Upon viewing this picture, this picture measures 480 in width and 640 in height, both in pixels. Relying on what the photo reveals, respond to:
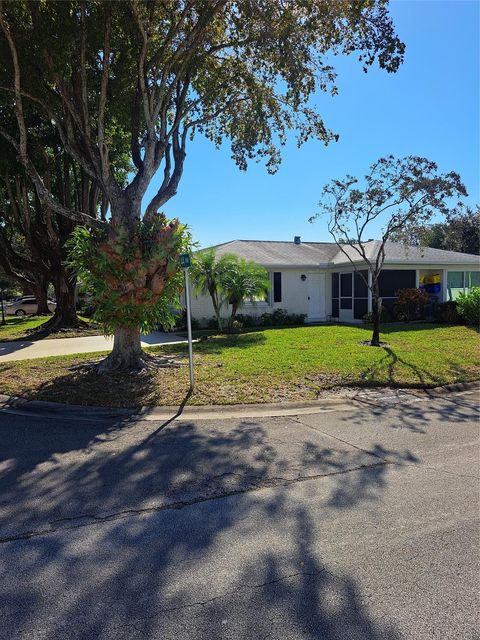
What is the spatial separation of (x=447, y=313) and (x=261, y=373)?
11431 mm

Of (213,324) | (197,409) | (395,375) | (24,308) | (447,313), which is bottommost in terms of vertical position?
(197,409)

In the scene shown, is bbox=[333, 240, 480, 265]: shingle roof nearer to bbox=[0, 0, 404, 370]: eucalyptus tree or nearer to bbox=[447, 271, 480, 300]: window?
bbox=[447, 271, 480, 300]: window

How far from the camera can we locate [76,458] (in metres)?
5.04

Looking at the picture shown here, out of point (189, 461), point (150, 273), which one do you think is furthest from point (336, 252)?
point (189, 461)

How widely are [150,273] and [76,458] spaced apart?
13.8ft

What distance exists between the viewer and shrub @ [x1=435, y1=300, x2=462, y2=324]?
1727 cm

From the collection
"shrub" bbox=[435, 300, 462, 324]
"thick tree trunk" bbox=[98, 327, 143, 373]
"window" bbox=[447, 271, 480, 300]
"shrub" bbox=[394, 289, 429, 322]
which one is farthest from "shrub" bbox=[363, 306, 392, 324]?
"thick tree trunk" bbox=[98, 327, 143, 373]

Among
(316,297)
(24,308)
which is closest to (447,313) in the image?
(316,297)

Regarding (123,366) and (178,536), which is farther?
(123,366)

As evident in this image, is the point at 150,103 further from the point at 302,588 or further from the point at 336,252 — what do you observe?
the point at 336,252

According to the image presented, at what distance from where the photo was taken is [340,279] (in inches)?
825

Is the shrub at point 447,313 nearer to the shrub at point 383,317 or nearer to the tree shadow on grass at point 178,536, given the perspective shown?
the shrub at point 383,317

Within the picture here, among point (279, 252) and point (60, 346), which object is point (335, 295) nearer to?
point (279, 252)

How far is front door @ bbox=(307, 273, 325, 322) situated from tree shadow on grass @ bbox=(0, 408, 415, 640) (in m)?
15.5
